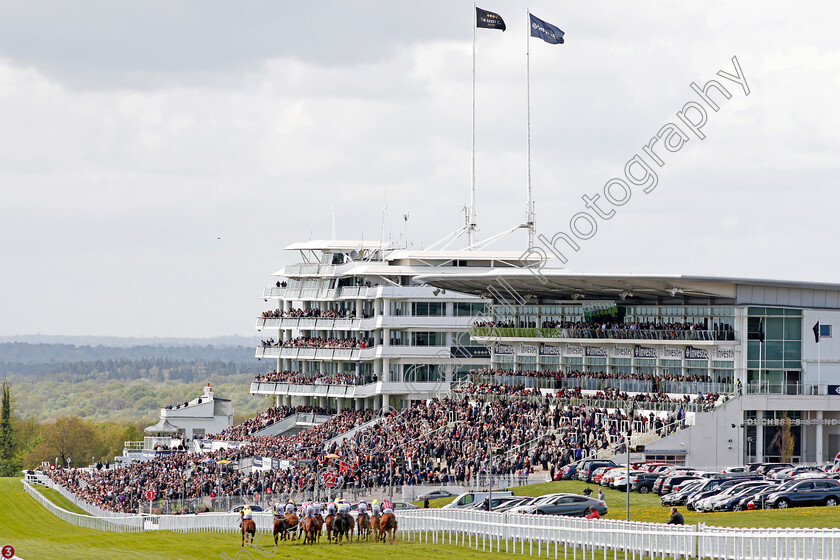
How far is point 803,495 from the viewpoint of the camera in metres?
50.0

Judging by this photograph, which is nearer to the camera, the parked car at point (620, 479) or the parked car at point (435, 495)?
the parked car at point (620, 479)

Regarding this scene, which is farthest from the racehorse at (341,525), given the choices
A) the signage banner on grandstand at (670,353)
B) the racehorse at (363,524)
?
the signage banner on grandstand at (670,353)

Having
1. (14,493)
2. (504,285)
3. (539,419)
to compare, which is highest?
(504,285)

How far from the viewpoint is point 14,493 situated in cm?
9244

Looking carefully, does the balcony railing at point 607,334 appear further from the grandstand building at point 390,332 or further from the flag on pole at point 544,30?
the flag on pole at point 544,30

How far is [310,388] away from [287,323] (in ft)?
26.6

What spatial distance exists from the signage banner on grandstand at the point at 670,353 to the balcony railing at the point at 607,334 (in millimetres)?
622

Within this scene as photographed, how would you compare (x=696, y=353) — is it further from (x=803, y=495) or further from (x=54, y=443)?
(x=54, y=443)

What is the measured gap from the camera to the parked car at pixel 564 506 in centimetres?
4738

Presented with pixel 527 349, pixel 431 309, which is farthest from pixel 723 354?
pixel 431 309

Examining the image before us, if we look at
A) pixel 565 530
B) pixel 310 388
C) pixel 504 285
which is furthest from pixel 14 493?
pixel 565 530

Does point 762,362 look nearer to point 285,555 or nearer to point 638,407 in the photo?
point 638,407

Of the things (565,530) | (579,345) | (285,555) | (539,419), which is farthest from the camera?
(579,345)

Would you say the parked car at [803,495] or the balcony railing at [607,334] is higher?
the balcony railing at [607,334]
